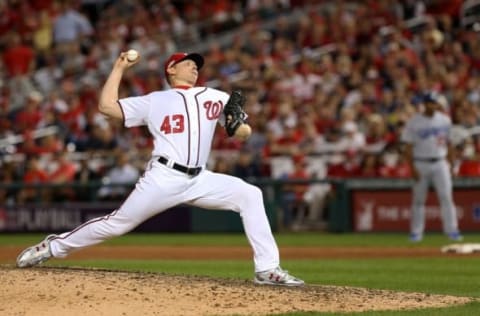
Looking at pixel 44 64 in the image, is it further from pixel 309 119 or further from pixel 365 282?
pixel 365 282

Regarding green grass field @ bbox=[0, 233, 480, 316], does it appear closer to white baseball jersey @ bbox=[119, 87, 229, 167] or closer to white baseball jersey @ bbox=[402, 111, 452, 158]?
white baseball jersey @ bbox=[402, 111, 452, 158]

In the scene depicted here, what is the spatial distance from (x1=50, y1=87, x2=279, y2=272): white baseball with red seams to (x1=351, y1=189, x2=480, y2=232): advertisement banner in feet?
36.6

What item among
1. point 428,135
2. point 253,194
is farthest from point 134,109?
point 428,135

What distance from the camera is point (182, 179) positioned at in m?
9.10

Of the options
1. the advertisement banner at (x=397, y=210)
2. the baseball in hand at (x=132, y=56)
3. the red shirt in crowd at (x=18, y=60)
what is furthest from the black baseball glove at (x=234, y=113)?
the red shirt in crowd at (x=18, y=60)

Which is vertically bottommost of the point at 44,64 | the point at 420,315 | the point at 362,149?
the point at 420,315

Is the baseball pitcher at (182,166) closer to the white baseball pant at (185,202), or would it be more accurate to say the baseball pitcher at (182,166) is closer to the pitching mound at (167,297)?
the white baseball pant at (185,202)

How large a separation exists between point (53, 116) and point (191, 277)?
1375 cm

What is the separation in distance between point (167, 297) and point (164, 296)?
0.04 m

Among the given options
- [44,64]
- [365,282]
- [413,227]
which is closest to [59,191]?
[44,64]

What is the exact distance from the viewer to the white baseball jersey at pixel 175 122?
9125mm

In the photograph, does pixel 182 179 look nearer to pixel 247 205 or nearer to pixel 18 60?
pixel 247 205

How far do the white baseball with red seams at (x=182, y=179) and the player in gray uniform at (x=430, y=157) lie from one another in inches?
328

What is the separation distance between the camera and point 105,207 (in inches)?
840
